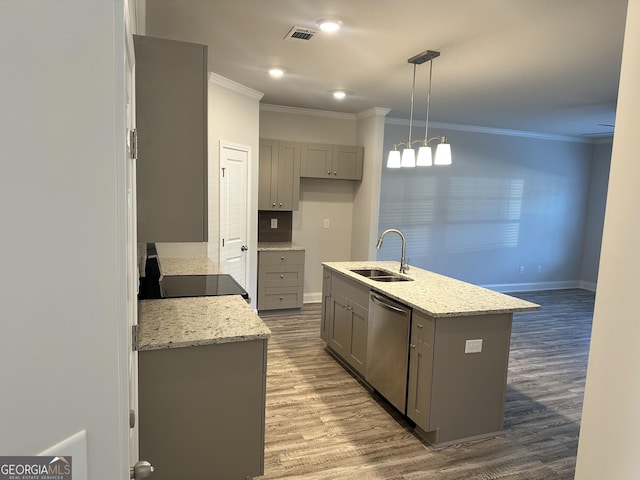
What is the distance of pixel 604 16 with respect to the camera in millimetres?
2465

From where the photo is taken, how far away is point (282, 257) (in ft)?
17.4

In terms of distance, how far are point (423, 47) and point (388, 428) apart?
9.14 feet

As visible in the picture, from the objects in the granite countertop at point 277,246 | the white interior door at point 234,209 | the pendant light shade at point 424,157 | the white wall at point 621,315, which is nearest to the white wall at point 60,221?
the white wall at point 621,315

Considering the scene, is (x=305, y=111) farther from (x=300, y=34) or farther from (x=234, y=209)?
(x=300, y=34)

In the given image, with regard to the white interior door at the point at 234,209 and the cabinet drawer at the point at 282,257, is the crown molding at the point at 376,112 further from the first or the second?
the cabinet drawer at the point at 282,257

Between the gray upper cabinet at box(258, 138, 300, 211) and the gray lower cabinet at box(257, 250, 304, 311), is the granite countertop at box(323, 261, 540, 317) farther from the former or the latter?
the gray upper cabinet at box(258, 138, 300, 211)

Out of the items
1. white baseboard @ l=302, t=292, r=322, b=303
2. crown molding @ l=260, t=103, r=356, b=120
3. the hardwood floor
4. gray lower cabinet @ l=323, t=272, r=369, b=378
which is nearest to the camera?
the hardwood floor

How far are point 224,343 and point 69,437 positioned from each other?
129 centimetres

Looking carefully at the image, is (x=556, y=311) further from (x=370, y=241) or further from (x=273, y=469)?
(x=273, y=469)

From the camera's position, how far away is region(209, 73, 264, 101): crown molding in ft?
13.4

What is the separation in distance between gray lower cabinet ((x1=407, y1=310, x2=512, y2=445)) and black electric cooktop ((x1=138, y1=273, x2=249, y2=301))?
3.95 ft

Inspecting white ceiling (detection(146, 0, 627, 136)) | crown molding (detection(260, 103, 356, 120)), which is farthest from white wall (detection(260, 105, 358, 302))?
white ceiling (detection(146, 0, 627, 136))

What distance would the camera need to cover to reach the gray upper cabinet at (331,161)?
556 cm

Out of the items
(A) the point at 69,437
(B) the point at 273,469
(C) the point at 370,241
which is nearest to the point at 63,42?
(A) the point at 69,437
